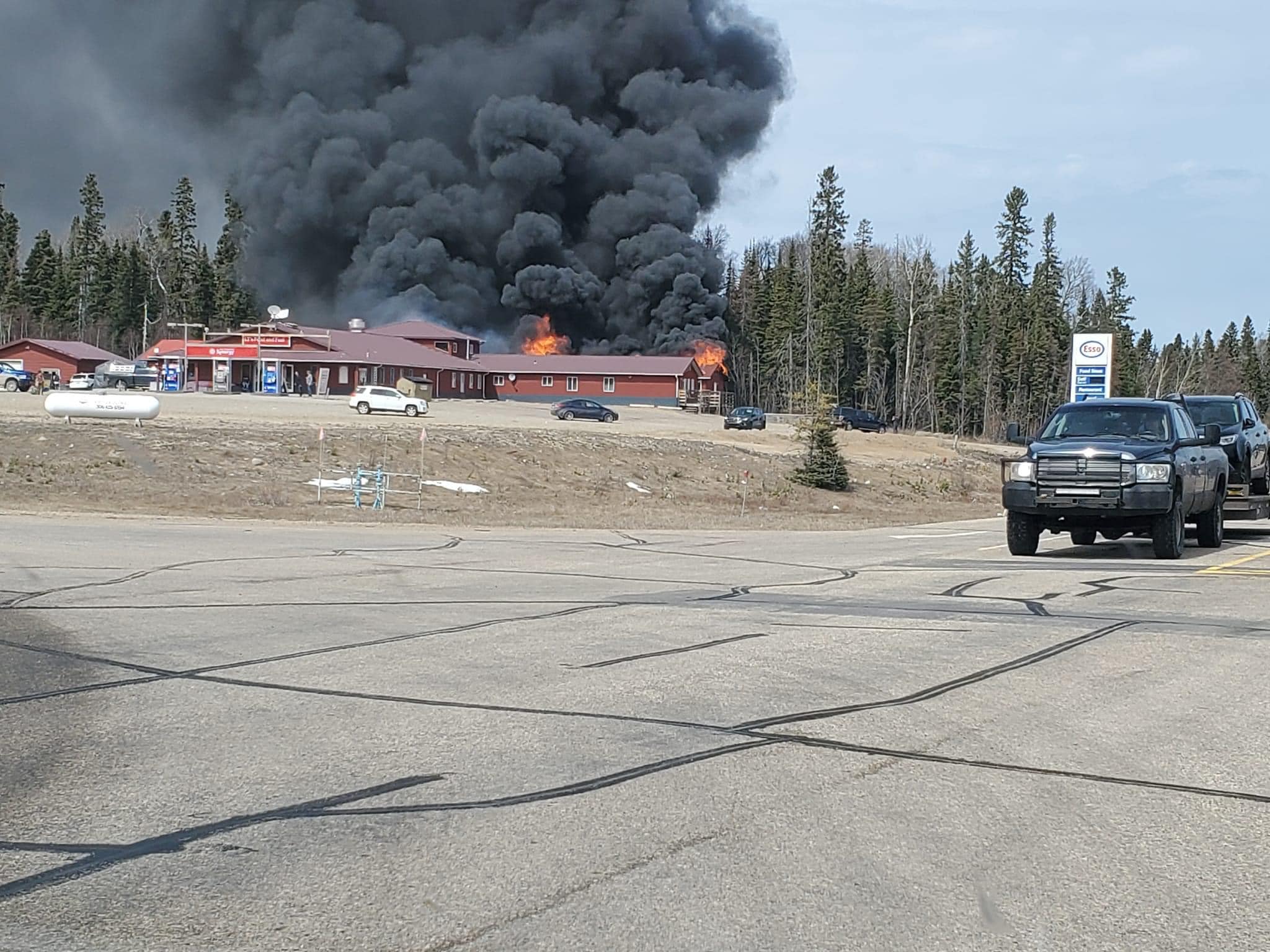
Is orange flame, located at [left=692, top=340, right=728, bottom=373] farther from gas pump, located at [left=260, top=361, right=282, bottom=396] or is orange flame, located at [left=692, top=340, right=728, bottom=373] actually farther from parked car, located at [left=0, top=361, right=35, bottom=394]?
parked car, located at [left=0, top=361, right=35, bottom=394]

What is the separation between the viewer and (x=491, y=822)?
5.61 meters

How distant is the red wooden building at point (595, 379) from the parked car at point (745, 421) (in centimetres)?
2995

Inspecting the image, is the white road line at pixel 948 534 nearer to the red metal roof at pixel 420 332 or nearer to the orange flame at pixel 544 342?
the red metal roof at pixel 420 332

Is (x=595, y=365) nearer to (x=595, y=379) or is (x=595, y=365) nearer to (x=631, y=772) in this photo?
(x=595, y=379)

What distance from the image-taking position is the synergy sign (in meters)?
49.4

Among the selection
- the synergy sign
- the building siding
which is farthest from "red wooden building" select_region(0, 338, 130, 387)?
the synergy sign

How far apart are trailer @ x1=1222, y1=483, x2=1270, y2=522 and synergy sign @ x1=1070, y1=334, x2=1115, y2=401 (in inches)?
1073

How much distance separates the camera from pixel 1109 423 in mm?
17938

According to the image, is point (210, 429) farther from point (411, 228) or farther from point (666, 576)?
point (411, 228)

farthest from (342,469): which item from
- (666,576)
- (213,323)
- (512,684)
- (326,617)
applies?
(213,323)

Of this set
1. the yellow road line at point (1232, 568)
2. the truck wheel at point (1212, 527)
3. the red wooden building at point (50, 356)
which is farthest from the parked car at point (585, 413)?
the yellow road line at point (1232, 568)

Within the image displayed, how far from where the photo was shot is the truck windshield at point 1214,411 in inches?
891

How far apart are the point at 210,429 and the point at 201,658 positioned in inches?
1378

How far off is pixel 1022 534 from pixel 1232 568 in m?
2.54
